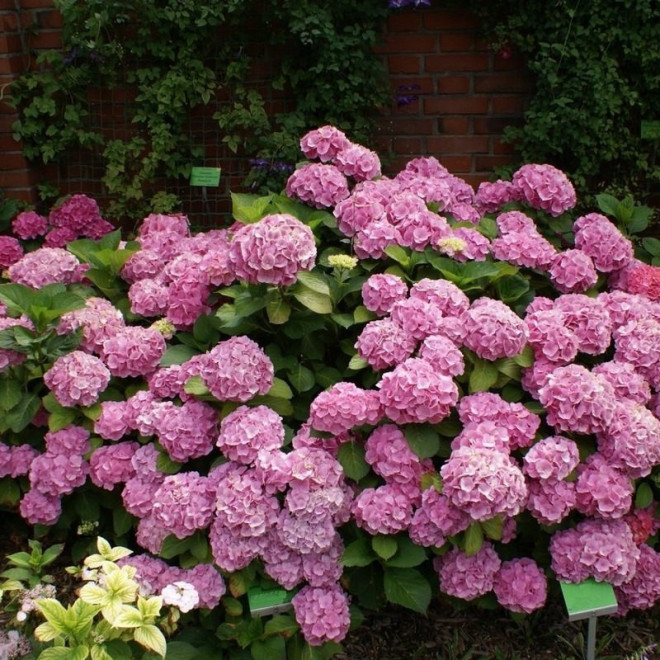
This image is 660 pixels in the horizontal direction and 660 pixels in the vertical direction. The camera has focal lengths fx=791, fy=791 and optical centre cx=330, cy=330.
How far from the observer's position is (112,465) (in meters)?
2.23

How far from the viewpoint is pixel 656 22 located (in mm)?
3359

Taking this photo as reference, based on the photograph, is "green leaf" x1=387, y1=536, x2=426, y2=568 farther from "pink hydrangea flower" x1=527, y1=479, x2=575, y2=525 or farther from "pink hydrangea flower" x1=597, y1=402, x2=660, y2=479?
"pink hydrangea flower" x1=597, y1=402, x2=660, y2=479

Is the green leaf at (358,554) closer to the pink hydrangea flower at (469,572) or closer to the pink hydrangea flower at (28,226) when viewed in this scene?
the pink hydrangea flower at (469,572)

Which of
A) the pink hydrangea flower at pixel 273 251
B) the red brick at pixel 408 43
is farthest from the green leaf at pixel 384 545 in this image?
the red brick at pixel 408 43

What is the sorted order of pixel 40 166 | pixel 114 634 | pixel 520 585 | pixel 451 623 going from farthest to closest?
pixel 40 166
pixel 451 623
pixel 520 585
pixel 114 634

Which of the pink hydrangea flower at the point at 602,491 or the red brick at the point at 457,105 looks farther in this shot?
the red brick at the point at 457,105

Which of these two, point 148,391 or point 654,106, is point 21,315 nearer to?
point 148,391

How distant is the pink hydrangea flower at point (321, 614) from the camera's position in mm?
1958

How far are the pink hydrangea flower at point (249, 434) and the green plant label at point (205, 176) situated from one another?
1879 millimetres

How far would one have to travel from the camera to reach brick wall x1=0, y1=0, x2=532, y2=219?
142 inches

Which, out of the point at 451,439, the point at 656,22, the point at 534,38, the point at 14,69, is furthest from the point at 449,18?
the point at 451,439

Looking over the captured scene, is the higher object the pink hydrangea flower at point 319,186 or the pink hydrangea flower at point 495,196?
the pink hydrangea flower at point 319,186

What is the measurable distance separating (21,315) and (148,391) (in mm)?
533

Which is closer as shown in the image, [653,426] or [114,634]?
[114,634]
